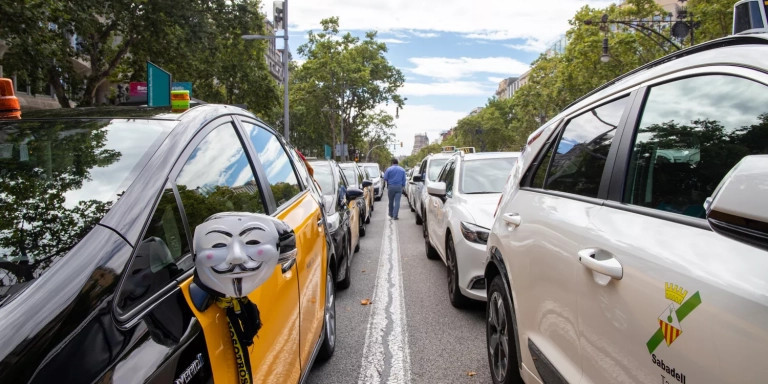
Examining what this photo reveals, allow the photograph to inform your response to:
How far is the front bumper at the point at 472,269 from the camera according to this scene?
191 inches

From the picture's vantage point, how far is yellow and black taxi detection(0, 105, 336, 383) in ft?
3.89

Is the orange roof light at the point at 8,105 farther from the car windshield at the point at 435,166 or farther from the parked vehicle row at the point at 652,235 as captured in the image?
the car windshield at the point at 435,166

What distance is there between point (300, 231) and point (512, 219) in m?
1.24

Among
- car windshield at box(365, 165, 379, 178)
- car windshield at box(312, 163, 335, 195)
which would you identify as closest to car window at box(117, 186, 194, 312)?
car windshield at box(312, 163, 335, 195)

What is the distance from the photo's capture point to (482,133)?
258 feet

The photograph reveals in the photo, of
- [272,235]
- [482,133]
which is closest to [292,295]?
[272,235]

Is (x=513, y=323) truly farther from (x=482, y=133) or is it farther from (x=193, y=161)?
(x=482, y=133)

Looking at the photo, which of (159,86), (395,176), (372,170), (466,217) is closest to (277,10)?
(395,176)

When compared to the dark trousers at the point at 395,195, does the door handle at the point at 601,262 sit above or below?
above

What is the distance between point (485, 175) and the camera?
6891 mm

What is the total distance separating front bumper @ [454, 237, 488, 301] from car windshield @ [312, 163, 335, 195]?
3592 millimetres

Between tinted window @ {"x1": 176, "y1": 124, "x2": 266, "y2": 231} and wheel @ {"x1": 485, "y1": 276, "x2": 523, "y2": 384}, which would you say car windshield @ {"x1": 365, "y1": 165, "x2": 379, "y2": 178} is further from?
tinted window @ {"x1": 176, "y1": 124, "x2": 266, "y2": 231}

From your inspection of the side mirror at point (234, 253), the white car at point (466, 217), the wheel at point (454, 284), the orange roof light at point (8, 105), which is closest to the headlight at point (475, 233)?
the white car at point (466, 217)

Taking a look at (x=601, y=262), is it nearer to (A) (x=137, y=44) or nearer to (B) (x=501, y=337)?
(B) (x=501, y=337)
